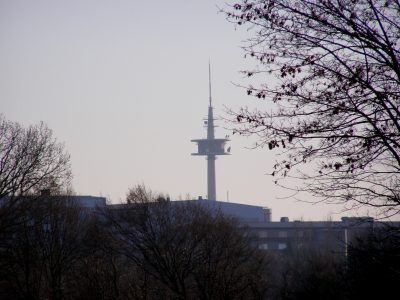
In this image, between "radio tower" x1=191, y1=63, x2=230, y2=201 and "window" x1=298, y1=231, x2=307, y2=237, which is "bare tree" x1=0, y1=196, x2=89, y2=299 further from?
"radio tower" x1=191, y1=63, x2=230, y2=201

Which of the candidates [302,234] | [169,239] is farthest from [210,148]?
[169,239]

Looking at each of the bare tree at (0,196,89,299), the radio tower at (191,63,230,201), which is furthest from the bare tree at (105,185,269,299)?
the radio tower at (191,63,230,201)

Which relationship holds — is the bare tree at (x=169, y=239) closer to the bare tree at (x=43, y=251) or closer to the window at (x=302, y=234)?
the bare tree at (x=43, y=251)

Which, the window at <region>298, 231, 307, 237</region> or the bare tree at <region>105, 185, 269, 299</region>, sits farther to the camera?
the window at <region>298, 231, 307, 237</region>

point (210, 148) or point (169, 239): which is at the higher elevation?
point (210, 148)

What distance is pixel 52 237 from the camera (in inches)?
1395

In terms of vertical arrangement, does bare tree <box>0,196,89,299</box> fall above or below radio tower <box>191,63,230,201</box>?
below

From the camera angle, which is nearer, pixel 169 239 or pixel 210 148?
pixel 169 239

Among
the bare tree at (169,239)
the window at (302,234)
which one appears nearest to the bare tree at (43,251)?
the bare tree at (169,239)

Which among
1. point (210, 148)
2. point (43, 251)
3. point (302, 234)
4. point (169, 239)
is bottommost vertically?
point (43, 251)

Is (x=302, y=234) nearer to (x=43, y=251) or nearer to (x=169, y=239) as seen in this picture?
(x=169, y=239)

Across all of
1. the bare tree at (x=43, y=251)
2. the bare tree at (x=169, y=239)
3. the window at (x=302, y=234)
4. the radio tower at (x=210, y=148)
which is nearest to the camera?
the bare tree at (x=43, y=251)

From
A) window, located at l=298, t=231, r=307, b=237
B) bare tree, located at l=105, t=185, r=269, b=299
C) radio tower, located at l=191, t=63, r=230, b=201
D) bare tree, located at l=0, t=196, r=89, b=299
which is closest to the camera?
bare tree, located at l=0, t=196, r=89, b=299

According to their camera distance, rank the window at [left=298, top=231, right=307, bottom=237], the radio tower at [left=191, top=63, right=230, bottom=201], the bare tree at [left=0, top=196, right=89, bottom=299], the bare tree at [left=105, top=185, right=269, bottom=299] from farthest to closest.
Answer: the radio tower at [left=191, top=63, right=230, bottom=201]
the window at [left=298, top=231, right=307, bottom=237]
the bare tree at [left=105, top=185, right=269, bottom=299]
the bare tree at [left=0, top=196, right=89, bottom=299]
